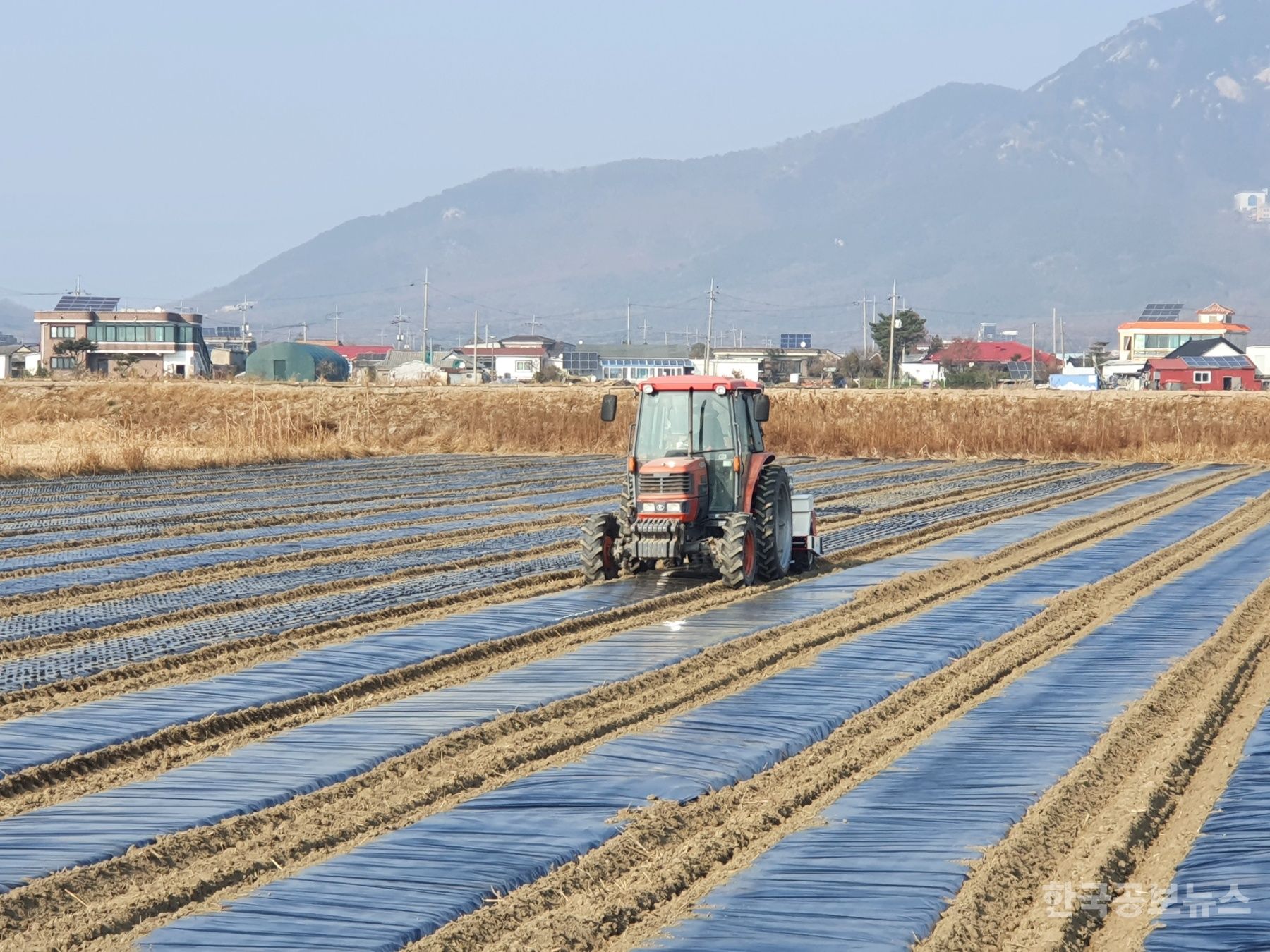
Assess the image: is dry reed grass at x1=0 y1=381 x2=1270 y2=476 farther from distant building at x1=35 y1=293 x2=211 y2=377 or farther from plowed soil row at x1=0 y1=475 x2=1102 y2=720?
distant building at x1=35 y1=293 x2=211 y2=377

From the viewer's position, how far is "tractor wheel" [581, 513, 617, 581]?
12.9 m

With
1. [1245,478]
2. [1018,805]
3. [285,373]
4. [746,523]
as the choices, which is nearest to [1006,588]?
[746,523]

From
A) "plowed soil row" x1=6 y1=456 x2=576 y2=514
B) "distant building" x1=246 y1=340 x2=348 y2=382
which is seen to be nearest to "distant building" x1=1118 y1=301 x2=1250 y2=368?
"distant building" x1=246 y1=340 x2=348 y2=382

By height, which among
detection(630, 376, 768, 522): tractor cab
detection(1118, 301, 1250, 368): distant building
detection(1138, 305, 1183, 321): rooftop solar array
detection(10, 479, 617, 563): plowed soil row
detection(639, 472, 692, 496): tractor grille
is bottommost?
detection(10, 479, 617, 563): plowed soil row

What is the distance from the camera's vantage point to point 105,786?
687 centimetres

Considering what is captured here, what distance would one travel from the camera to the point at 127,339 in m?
92.2

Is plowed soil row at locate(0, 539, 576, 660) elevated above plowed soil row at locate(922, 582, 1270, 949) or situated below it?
above

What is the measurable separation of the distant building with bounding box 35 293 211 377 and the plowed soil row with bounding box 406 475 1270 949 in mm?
77113

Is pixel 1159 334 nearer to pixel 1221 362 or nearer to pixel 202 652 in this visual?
pixel 1221 362

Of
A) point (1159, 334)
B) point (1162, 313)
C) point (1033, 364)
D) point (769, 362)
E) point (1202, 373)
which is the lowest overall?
point (1202, 373)

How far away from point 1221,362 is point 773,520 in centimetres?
7354

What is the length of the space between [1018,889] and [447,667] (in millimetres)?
4564

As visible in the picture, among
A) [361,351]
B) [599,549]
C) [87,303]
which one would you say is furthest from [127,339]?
[599,549]

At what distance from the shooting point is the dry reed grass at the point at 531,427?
29.0m
